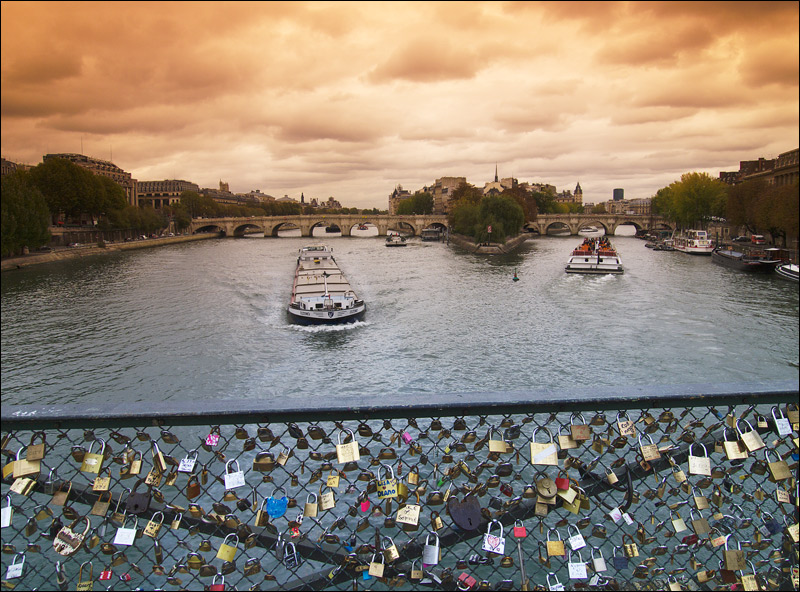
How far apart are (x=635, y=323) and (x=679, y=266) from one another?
19.1 meters

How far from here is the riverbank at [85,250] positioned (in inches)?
936

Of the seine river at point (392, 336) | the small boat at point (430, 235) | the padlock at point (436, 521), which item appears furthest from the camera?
the small boat at point (430, 235)

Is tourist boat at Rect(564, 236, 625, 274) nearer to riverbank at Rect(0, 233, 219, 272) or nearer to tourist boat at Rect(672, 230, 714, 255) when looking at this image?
tourist boat at Rect(672, 230, 714, 255)

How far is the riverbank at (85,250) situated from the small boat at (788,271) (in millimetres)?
32921

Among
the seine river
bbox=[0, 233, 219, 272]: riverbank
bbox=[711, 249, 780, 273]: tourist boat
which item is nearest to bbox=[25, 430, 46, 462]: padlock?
the seine river

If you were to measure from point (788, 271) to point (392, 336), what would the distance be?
74.9ft

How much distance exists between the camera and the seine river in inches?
496

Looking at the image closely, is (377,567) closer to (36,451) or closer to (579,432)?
(579,432)

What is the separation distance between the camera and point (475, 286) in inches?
1049

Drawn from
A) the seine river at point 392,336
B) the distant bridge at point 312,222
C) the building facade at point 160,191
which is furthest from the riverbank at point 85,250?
the building facade at point 160,191

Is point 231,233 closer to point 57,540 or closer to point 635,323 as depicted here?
point 635,323

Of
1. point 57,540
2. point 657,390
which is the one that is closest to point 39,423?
point 57,540

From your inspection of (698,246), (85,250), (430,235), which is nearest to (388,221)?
(430,235)

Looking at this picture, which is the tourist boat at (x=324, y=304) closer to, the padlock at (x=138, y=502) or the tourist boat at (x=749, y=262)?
the padlock at (x=138, y=502)
